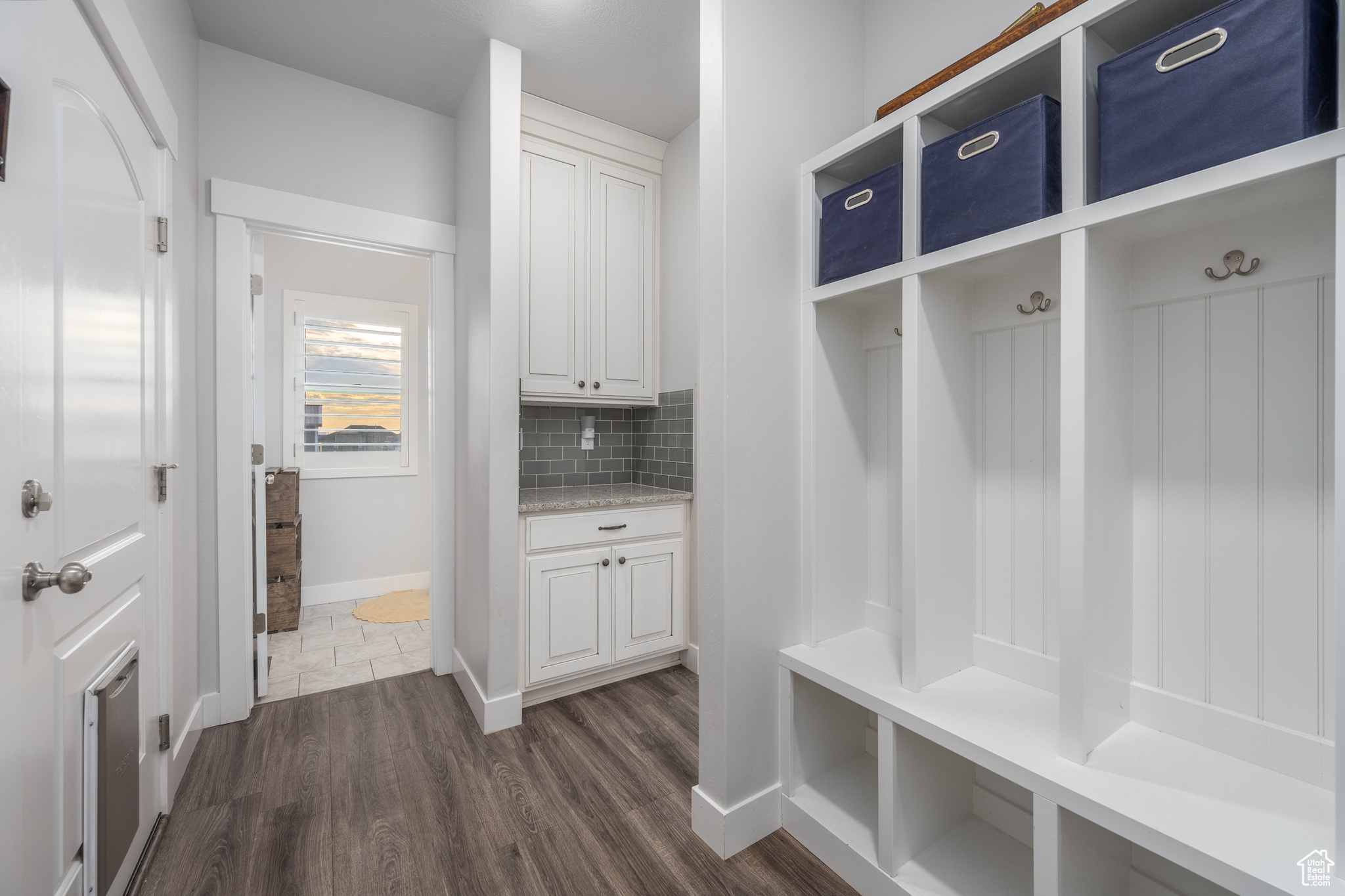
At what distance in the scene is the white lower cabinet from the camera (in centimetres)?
242

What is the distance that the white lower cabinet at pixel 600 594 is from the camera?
242 centimetres

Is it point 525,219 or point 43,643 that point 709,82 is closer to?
point 525,219

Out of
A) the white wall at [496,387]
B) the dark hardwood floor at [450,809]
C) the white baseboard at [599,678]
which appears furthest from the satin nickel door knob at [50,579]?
the white baseboard at [599,678]

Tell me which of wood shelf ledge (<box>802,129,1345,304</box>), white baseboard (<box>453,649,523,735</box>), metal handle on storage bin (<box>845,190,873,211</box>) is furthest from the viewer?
white baseboard (<box>453,649,523,735</box>)

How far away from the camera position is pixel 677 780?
192 cm

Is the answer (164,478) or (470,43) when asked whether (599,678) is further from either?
(470,43)

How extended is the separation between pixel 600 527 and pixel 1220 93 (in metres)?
2.27

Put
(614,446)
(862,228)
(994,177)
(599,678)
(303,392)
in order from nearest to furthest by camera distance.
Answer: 1. (994,177)
2. (862,228)
3. (599,678)
4. (614,446)
5. (303,392)

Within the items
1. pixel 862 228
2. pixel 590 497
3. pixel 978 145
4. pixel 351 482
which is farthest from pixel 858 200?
pixel 351 482

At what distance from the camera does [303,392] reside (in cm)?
401

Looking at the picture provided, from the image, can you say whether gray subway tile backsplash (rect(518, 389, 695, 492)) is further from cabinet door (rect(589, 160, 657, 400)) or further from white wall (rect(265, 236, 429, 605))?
white wall (rect(265, 236, 429, 605))

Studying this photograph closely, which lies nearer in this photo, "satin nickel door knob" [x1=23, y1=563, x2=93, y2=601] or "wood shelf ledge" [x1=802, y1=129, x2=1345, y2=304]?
"wood shelf ledge" [x1=802, y1=129, x2=1345, y2=304]

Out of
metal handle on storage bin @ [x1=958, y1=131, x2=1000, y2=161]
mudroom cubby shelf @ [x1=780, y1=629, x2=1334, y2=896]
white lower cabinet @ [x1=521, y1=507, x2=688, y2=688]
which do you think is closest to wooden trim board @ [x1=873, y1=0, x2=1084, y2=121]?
metal handle on storage bin @ [x1=958, y1=131, x2=1000, y2=161]

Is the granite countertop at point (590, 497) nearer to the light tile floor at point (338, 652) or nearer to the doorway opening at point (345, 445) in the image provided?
the light tile floor at point (338, 652)
